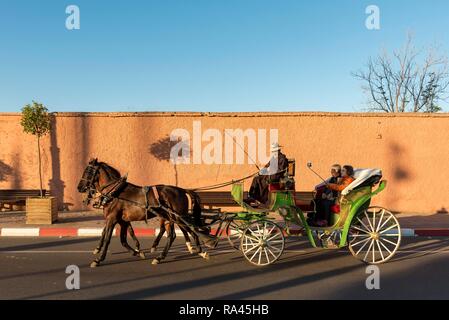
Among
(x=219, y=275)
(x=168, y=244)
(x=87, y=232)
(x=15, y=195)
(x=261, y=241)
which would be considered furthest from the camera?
(x=15, y=195)

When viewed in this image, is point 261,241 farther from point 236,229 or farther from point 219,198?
point 219,198

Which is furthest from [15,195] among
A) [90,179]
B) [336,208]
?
[336,208]

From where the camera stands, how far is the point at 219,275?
604 cm

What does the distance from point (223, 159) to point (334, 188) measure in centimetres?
687

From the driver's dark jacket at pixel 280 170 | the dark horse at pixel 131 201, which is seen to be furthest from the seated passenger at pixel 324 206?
the dark horse at pixel 131 201

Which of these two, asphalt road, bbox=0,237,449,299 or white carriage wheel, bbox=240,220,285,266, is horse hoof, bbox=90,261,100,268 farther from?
white carriage wheel, bbox=240,220,285,266

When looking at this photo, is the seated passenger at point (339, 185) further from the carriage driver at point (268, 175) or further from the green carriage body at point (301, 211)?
the carriage driver at point (268, 175)

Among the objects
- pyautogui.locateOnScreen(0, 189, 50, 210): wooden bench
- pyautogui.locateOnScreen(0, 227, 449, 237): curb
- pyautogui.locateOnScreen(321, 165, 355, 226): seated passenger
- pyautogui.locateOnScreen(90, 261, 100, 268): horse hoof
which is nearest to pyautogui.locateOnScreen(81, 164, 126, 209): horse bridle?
pyautogui.locateOnScreen(90, 261, 100, 268): horse hoof

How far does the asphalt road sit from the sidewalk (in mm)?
1665

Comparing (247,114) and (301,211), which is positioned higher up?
(247,114)

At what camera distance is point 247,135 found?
13.6 metres

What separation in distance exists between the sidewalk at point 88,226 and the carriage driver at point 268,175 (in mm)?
3713

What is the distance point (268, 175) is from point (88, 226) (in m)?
6.01

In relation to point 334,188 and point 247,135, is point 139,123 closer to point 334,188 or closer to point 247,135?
point 247,135
